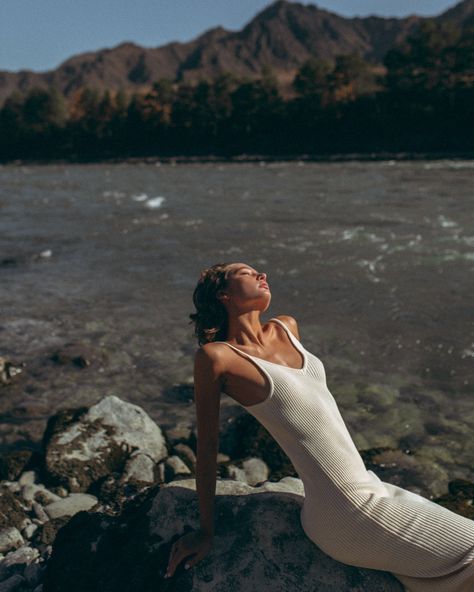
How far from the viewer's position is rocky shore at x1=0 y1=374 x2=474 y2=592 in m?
3.54

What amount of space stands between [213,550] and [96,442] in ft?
12.2

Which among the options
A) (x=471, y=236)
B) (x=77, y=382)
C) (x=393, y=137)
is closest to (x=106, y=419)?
(x=77, y=382)

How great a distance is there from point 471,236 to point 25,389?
17530 mm

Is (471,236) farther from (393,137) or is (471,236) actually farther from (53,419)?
(393,137)

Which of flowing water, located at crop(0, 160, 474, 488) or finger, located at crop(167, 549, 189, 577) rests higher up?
finger, located at crop(167, 549, 189, 577)

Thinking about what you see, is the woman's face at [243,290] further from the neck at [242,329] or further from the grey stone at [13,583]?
the grey stone at [13,583]

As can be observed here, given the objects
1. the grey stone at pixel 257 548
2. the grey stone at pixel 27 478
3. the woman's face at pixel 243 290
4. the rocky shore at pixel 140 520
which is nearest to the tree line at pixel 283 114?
the rocky shore at pixel 140 520

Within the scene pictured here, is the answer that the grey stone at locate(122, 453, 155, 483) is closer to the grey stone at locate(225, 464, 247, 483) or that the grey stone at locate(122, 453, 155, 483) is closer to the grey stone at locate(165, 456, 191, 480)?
the grey stone at locate(165, 456, 191, 480)

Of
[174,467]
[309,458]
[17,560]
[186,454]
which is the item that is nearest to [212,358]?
[309,458]

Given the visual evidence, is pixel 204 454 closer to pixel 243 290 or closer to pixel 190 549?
pixel 190 549

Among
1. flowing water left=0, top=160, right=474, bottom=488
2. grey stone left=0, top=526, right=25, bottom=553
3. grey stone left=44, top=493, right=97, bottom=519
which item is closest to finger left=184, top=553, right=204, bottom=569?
grey stone left=0, top=526, right=25, bottom=553

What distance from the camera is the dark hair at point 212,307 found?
3.76 meters

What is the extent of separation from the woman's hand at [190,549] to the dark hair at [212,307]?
1.21 m

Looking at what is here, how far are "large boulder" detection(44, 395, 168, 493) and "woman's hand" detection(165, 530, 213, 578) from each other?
11.1 ft
